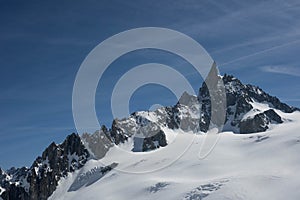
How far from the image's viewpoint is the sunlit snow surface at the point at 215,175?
4496 inches

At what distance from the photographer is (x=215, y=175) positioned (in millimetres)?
141875

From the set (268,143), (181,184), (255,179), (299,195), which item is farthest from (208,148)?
(299,195)

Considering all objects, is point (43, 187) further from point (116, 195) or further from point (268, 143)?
point (268, 143)

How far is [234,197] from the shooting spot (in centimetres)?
10956

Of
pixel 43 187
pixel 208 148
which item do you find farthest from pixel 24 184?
pixel 208 148

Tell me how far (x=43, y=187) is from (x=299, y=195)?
13384cm

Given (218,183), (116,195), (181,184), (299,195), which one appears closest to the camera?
(299,195)

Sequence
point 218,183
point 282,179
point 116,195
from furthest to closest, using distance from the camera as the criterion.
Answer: point 116,195 → point 218,183 → point 282,179

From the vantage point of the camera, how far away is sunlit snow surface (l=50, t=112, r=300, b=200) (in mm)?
114188

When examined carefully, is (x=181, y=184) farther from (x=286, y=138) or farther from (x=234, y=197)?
(x=286, y=138)

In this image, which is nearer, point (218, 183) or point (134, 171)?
point (218, 183)

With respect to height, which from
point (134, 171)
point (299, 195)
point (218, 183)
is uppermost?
point (134, 171)

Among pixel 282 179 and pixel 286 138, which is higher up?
pixel 286 138

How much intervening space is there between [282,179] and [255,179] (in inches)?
311
